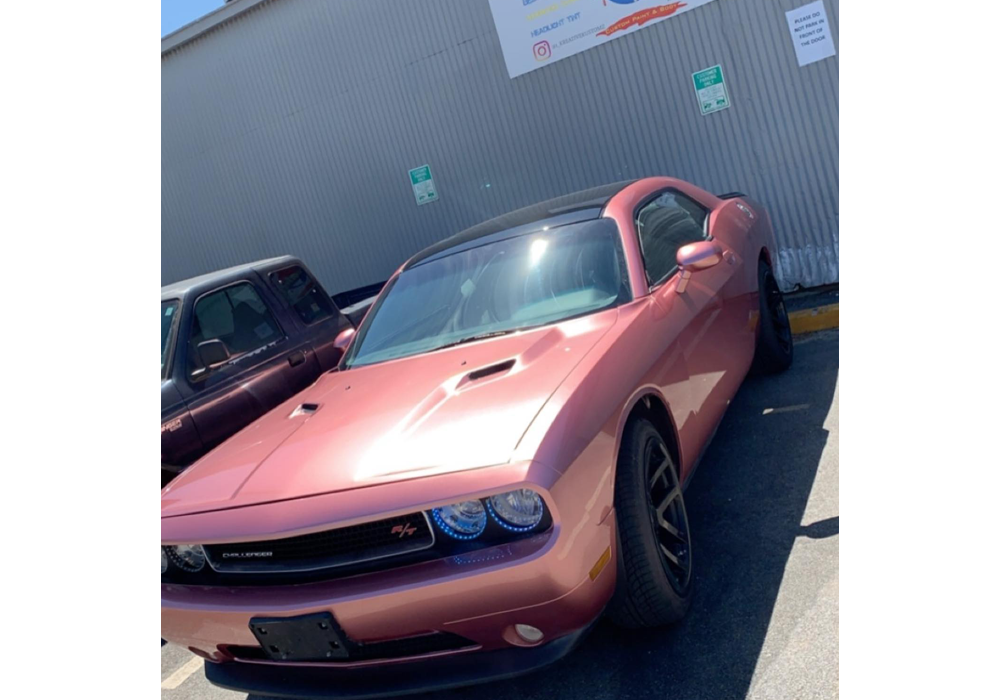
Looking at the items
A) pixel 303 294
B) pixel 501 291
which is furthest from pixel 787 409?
pixel 303 294

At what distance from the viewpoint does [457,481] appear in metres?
2.48

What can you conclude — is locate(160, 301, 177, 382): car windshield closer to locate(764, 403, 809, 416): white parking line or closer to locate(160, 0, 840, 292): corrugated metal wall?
locate(160, 0, 840, 292): corrugated metal wall

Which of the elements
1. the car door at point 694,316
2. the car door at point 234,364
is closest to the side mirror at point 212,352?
the car door at point 234,364

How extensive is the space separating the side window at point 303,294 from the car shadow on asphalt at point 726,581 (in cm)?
280

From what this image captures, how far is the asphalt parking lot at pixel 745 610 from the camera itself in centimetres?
269

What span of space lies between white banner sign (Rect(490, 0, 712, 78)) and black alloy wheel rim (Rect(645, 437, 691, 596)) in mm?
5681

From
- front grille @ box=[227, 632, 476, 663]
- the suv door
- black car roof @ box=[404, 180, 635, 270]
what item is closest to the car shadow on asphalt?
front grille @ box=[227, 632, 476, 663]

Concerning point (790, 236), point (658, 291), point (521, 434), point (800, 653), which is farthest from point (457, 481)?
point (790, 236)

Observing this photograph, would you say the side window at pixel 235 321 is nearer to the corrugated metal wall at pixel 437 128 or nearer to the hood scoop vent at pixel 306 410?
the hood scoop vent at pixel 306 410

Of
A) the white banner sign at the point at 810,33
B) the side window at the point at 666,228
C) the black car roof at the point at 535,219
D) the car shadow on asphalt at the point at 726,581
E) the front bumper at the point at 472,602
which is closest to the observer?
the front bumper at the point at 472,602

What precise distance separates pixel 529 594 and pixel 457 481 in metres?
0.38

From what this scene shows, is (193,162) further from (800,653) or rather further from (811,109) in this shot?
(800,653)

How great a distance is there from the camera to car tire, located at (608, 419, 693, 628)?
280 cm

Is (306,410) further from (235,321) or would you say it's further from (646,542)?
(235,321)
